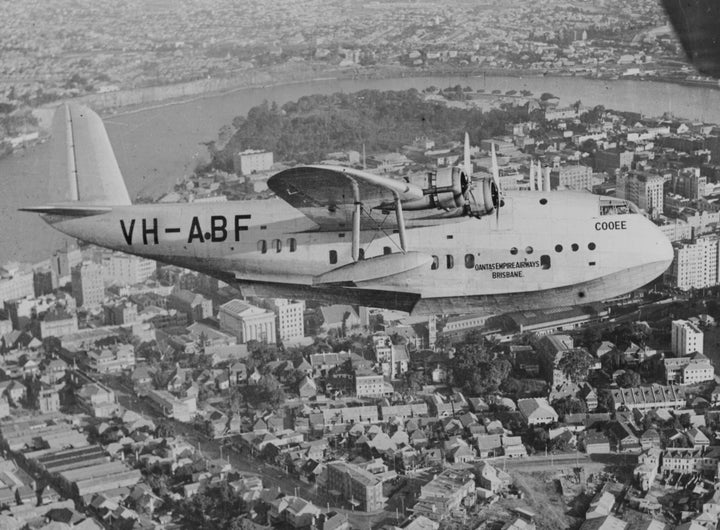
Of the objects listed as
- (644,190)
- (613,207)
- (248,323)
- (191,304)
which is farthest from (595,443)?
(613,207)

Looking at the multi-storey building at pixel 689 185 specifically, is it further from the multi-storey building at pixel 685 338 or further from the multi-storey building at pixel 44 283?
the multi-storey building at pixel 44 283

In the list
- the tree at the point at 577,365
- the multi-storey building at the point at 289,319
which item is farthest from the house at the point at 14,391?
the tree at the point at 577,365

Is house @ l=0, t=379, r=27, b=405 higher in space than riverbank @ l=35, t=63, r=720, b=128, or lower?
lower

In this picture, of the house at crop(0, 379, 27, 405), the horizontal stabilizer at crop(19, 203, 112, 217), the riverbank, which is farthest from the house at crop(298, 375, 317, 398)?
the riverbank

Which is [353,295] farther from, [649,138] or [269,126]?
[269,126]

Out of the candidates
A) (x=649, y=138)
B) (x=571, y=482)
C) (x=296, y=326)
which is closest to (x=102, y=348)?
(x=296, y=326)

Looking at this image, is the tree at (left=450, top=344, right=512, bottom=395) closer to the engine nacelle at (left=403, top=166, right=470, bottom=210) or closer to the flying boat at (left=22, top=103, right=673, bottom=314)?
the flying boat at (left=22, top=103, right=673, bottom=314)
